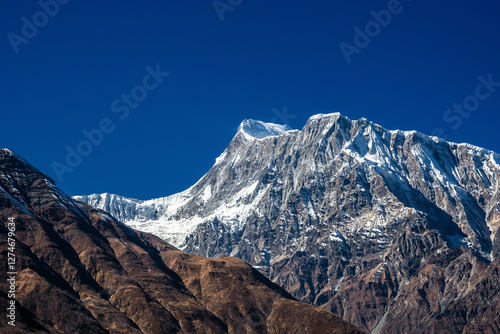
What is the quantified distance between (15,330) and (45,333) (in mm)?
11652

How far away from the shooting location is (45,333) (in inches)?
7864

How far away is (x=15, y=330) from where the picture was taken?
190 m
